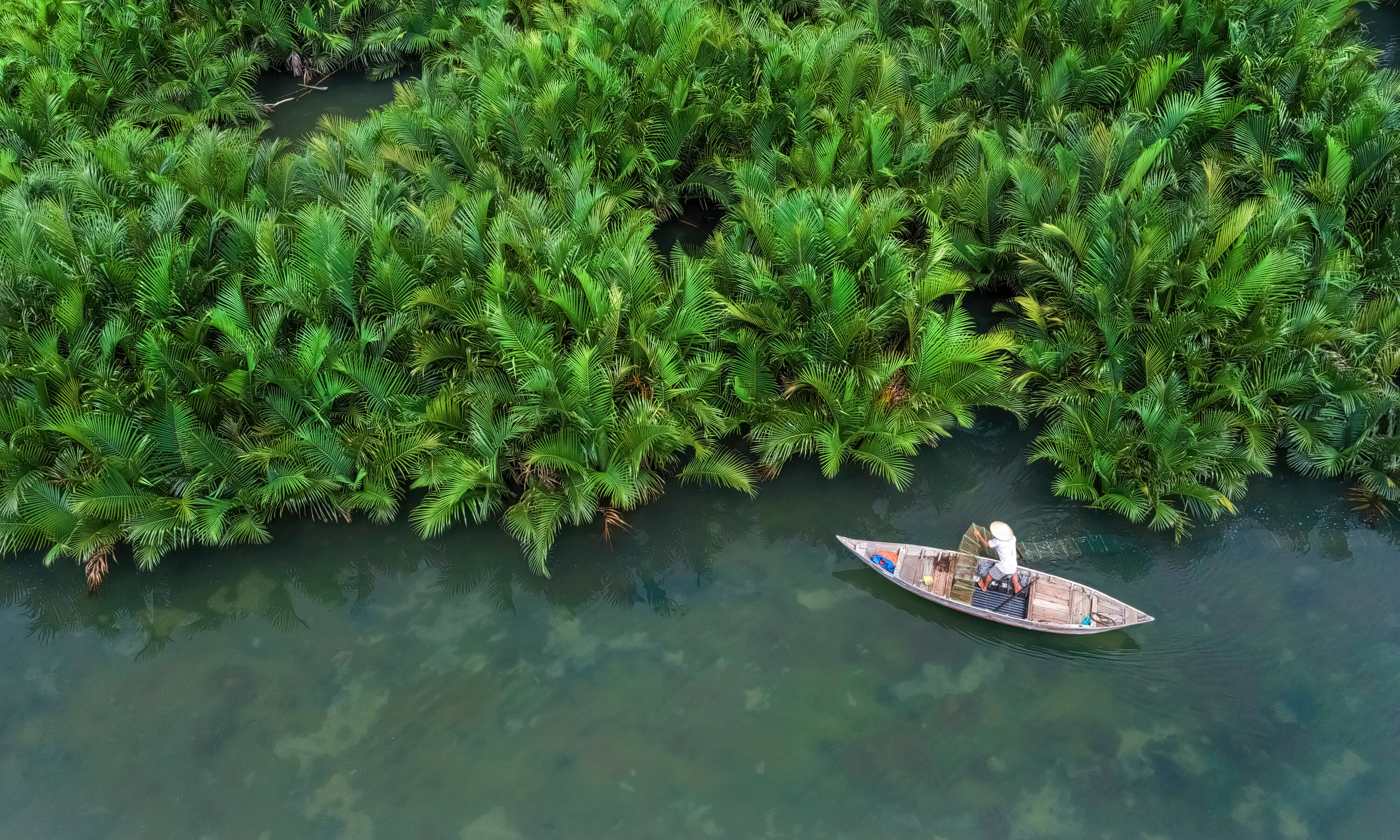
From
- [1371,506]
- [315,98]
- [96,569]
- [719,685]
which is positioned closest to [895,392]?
[719,685]

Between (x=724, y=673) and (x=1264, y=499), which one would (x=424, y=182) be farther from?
(x=1264, y=499)

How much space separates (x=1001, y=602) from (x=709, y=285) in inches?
189

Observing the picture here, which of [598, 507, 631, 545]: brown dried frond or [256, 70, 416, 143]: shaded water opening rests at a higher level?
[256, 70, 416, 143]: shaded water opening

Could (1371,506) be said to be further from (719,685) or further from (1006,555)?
(719,685)

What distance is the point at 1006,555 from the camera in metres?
9.18

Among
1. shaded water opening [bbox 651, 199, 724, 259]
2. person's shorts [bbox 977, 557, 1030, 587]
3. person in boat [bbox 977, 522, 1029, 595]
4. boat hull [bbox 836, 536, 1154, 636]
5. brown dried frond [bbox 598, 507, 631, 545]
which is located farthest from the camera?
shaded water opening [bbox 651, 199, 724, 259]

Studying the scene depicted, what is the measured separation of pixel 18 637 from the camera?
9.88 m

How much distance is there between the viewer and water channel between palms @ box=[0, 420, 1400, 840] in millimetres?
8297

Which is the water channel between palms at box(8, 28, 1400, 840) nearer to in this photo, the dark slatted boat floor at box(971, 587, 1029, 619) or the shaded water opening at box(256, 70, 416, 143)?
the dark slatted boat floor at box(971, 587, 1029, 619)

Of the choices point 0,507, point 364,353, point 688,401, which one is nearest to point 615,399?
point 688,401

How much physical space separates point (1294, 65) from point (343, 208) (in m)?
12.8

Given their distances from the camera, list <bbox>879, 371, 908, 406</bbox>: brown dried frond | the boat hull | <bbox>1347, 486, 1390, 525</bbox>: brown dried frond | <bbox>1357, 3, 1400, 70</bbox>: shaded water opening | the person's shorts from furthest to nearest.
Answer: <bbox>1357, 3, 1400, 70</bbox>: shaded water opening < <bbox>879, 371, 908, 406</bbox>: brown dried frond < <bbox>1347, 486, 1390, 525</bbox>: brown dried frond < the person's shorts < the boat hull

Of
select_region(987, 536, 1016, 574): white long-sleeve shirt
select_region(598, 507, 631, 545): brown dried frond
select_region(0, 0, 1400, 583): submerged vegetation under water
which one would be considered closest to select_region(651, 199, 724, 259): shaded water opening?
select_region(0, 0, 1400, 583): submerged vegetation under water

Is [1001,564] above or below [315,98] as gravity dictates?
above
